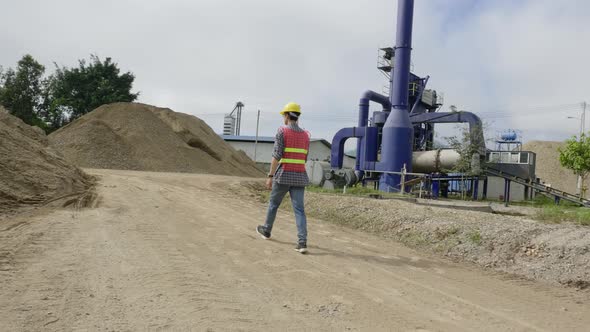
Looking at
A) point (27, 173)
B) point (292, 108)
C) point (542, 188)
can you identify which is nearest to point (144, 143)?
point (27, 173)

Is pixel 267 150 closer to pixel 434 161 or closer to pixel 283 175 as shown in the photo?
pixel 434 161

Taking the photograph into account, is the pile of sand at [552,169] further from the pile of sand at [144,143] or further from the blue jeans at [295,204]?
the blue jeans at [295,204]

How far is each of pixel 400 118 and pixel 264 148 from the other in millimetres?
32096

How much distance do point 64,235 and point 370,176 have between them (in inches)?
876

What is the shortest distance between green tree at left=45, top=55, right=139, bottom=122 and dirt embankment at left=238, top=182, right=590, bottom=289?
43.9 m

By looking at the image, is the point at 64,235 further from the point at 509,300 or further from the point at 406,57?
the point at 406,57

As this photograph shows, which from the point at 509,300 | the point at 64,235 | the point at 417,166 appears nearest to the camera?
the point at 509,300

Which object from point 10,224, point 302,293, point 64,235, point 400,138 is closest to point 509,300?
point 302,293

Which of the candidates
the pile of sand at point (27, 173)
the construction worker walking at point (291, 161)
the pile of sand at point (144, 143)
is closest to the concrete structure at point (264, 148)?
the pile of sand at point (144, 143)

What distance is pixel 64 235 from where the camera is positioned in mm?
5297

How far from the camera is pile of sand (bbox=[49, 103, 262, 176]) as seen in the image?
28.9 metres

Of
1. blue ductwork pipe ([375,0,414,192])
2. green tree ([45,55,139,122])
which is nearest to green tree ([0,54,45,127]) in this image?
green tree ([45,55,139,122])

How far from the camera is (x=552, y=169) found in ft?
215

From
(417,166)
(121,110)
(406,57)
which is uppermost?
(406,57)
